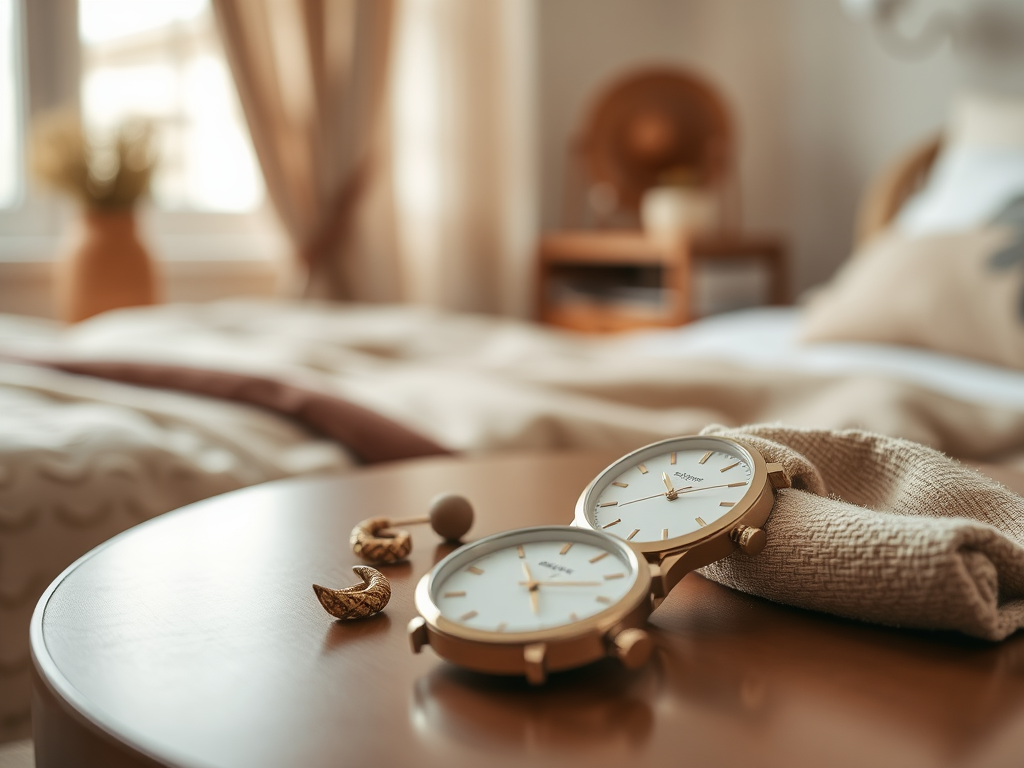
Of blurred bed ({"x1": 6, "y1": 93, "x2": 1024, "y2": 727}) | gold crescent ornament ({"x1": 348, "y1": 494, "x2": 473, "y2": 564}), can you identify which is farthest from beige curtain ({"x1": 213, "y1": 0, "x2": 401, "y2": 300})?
gold crescent ornament ({"x1": 348, "y1": 494, "x2": 473, "y2": 564})

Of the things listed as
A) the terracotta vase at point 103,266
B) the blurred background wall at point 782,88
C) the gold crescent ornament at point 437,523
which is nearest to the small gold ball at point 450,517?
the gold crescent ornament at point 437,523

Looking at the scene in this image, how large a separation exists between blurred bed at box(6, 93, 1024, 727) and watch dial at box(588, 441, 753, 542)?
36cm

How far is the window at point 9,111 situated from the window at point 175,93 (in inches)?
7.2

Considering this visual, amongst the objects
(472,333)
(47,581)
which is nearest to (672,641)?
(47,581)

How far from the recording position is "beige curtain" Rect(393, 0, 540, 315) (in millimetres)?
3305

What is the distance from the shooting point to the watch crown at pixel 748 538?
1.55 feet

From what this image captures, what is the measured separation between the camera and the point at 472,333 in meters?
1.91

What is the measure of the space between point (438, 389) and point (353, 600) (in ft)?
2.52

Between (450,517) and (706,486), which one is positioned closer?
(706,486)

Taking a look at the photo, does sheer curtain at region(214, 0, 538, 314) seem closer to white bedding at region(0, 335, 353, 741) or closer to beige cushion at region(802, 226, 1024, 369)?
beige cushion at region(802, 226, 1024, 369)

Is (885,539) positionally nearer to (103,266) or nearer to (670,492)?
(670,492)

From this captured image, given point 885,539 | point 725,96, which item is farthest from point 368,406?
point 725,96

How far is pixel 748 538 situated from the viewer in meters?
0.47

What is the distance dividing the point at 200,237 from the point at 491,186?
3.21ft
